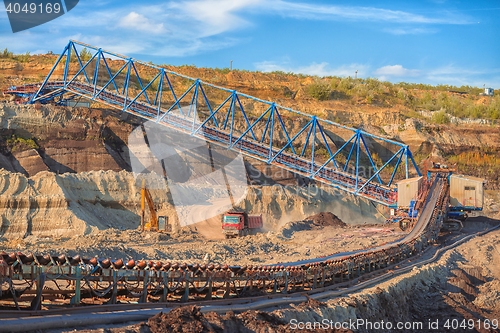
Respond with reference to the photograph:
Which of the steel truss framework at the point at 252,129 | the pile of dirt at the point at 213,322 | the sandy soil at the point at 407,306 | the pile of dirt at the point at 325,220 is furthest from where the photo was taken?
the steel truss framework at the point at 252,129

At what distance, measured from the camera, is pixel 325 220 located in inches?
2039

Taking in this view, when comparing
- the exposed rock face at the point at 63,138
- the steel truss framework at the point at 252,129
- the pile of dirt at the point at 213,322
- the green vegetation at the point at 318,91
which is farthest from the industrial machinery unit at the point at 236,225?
the green vegetation at the point at 318,91

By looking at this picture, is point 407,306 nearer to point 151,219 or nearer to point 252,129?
point 151,219

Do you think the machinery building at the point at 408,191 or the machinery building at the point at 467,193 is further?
the machinery building at the point at 467,193

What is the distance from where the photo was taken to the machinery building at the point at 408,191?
50.3 meters

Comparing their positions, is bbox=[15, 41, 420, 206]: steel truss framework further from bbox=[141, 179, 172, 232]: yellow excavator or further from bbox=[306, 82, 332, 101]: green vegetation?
Result: bbox=[306, 82, 332, 101]: green vegetation

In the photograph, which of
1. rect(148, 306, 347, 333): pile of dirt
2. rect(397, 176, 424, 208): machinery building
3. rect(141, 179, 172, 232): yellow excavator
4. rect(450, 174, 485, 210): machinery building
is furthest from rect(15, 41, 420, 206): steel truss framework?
rect(148, 306, 347, 333): pile of dirt

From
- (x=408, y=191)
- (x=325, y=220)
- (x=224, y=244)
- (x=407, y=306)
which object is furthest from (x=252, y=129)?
(x=407, y=306)

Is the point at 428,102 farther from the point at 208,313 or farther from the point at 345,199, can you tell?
the point at 208,313

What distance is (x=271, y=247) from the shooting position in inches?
1560

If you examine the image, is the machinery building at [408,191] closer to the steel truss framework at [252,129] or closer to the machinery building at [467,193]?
the steel truss framework at [252,129]

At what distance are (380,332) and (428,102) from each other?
9273 centimetres

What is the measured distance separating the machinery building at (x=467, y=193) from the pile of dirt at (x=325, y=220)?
836cm

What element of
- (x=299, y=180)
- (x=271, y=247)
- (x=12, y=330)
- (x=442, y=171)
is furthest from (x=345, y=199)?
(x=12, y=330)
